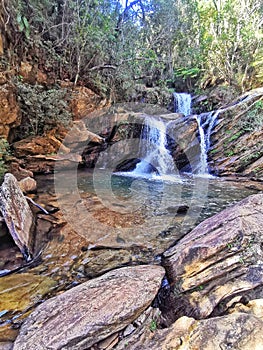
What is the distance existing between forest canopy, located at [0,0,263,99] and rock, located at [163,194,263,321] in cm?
678

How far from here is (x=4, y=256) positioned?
2.87 meters

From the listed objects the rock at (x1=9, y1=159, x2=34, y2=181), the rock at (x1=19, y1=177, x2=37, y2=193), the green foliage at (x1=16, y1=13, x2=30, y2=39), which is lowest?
the rock at (x1=19, y1=177, x2=37, y2=193)

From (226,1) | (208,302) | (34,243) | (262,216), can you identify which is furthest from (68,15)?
(226,1)

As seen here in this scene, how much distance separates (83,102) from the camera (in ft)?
30.3

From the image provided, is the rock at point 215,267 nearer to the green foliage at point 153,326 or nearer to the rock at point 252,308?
the rock at point 252,308

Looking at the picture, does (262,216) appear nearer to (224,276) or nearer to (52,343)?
(224,276)

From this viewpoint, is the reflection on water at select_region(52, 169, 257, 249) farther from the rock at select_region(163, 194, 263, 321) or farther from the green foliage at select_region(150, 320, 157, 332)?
the green foliage at select_region(150, 320, 157, 332)

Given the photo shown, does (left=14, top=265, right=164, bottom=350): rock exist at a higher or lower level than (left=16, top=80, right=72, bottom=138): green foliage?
lower

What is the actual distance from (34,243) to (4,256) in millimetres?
439

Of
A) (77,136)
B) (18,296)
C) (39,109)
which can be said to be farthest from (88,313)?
(77,136)

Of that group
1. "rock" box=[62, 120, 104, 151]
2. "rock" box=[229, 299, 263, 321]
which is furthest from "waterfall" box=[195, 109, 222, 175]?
"rock" box=[229, 299, 263, 321]

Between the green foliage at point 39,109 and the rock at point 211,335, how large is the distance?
7.11 m

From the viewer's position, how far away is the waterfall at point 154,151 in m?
10.1

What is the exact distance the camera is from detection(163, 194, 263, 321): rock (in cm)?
215
